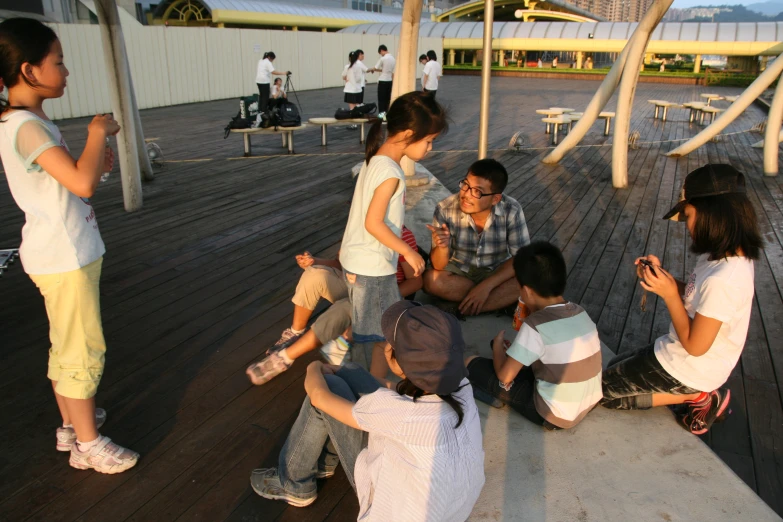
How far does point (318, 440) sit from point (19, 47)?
172 cm

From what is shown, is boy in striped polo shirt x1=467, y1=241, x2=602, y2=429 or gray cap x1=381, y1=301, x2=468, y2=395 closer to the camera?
gray cap x1=381, y1=301, x2=468, y2=395

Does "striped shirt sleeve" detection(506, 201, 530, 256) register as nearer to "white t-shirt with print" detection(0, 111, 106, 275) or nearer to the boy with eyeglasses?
the boy with eyeglasses

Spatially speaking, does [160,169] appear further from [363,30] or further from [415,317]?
[363,30]

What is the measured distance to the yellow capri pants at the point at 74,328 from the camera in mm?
2232

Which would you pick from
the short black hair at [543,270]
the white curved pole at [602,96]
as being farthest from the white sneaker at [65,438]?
the white curved pole at [602,96]

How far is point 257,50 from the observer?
19.7m

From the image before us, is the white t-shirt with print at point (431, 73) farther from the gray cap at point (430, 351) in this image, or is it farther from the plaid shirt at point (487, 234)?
the gray cap at point (430, 351)

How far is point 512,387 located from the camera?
285 centimetres

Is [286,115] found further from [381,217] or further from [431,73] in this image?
[381,217]

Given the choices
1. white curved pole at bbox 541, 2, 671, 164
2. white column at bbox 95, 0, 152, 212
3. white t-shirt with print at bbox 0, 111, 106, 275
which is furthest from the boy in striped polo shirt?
white curved pole at bbox 541, 2, 671, 164

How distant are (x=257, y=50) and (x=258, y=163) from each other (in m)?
12.5

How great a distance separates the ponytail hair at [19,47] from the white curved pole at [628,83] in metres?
6.61

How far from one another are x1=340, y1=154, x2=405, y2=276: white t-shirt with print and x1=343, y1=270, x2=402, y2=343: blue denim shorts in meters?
0.04

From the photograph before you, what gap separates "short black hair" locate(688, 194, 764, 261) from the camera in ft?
8.01
